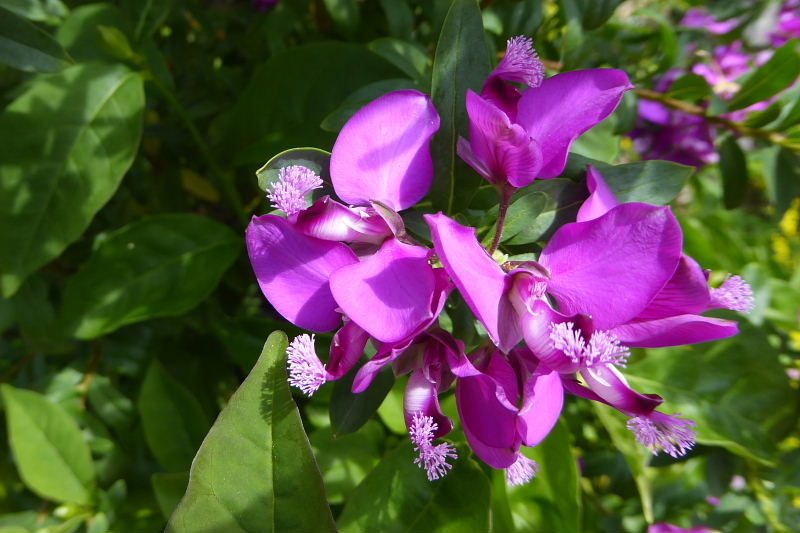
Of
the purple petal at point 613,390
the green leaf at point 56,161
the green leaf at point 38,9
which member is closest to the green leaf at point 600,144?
the purple petal at point 613,390

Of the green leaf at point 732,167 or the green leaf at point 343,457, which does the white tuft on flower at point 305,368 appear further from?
the green leaf at point 732,167

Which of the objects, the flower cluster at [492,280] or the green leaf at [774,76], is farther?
the green leaf at [774,76]

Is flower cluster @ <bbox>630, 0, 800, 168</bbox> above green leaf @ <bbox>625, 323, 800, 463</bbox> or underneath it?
above

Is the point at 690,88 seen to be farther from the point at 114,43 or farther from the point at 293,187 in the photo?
the point at 114,43

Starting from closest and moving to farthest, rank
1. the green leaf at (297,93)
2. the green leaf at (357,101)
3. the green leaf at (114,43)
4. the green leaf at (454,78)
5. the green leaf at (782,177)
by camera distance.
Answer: the green leaf at (454,78), the green leaf at (357,101), the green leaf at (114,43), the green leaf at (297,93), the green leaf at (782,177)

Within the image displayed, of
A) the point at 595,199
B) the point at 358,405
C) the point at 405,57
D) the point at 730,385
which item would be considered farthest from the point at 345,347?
the point at 730,385

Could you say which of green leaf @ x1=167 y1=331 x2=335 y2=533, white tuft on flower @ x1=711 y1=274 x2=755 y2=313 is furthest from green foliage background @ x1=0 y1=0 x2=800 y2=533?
white tuft on flower @ x1=711 y1=274 x2=755 y2=313

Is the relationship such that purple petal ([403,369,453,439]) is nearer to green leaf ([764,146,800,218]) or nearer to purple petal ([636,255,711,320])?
purple petal ([636,255,711,320])
